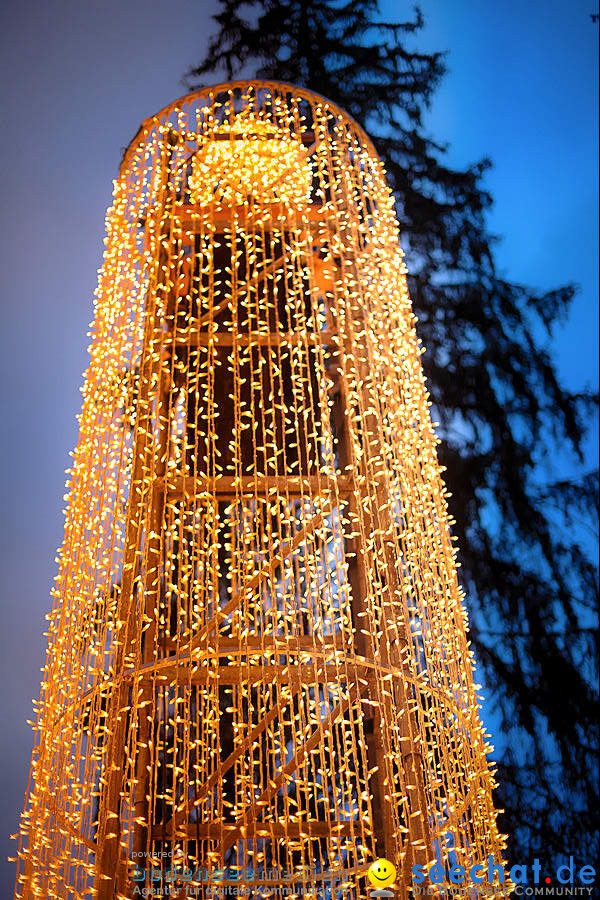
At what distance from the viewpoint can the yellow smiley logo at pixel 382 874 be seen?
2.35m

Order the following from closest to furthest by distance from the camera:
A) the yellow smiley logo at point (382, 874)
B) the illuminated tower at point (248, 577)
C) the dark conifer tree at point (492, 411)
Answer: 1. the yellow smiley logo at point (382, 874)
2. the illuminated tower at point (248, 577)
3. the dark conifer tree at point (492, 411)

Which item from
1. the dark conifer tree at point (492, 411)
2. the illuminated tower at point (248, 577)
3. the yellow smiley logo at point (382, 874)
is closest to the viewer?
the yellow smiley logo at point (382, 874)

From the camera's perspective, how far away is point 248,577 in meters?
2.92

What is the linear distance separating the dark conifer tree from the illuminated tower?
1.69m

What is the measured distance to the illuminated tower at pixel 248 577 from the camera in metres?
2.61

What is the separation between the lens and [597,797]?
4.77 metres

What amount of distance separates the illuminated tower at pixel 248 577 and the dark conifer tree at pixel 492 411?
1.69m

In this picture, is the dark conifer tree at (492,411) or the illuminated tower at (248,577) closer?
the illuminated tower at (248,577)

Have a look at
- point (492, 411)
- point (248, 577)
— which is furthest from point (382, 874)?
point (492, 411)

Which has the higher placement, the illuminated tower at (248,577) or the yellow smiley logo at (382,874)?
the illuminated tower at (248,577)

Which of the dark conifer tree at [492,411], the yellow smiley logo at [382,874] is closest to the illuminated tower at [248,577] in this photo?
the yellow smiley logo at [382,874]

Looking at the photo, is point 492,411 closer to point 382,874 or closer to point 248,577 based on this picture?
point 248,577

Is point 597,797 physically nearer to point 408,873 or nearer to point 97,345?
point 408,873

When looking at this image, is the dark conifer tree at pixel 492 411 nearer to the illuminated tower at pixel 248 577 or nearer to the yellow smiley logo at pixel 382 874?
the illuminated tower at pixel 248 577
